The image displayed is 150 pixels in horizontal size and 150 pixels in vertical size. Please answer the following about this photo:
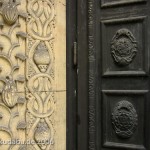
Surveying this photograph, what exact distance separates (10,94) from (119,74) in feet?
1.72

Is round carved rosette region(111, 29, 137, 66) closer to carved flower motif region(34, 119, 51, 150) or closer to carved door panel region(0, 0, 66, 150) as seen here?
carved door panel region(0, 0, 66, 150)

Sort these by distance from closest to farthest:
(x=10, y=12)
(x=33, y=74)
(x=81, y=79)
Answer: (x=10, y=12), (x=33, y=74), (x=81, y=79)

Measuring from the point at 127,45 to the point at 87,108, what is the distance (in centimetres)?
37

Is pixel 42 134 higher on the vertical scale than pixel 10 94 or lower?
lower

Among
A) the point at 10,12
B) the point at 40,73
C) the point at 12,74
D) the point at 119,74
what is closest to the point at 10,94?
the point at 12,74

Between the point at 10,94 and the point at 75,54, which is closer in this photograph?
the point at 10,94

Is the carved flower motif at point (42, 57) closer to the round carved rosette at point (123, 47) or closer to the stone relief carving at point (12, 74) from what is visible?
the stone relief carving at point (12, 74)

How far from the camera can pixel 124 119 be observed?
5.33 ft

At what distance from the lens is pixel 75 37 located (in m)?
1.75

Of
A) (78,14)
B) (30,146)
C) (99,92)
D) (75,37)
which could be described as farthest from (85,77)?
(30,146)

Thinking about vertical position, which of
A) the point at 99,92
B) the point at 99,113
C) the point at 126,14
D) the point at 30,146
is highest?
the point at 126,14

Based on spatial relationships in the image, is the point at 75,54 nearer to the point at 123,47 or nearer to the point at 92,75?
the point at 92,75

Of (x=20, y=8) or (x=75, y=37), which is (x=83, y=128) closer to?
(x=75, y=37)

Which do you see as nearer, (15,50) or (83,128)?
(15,50)
